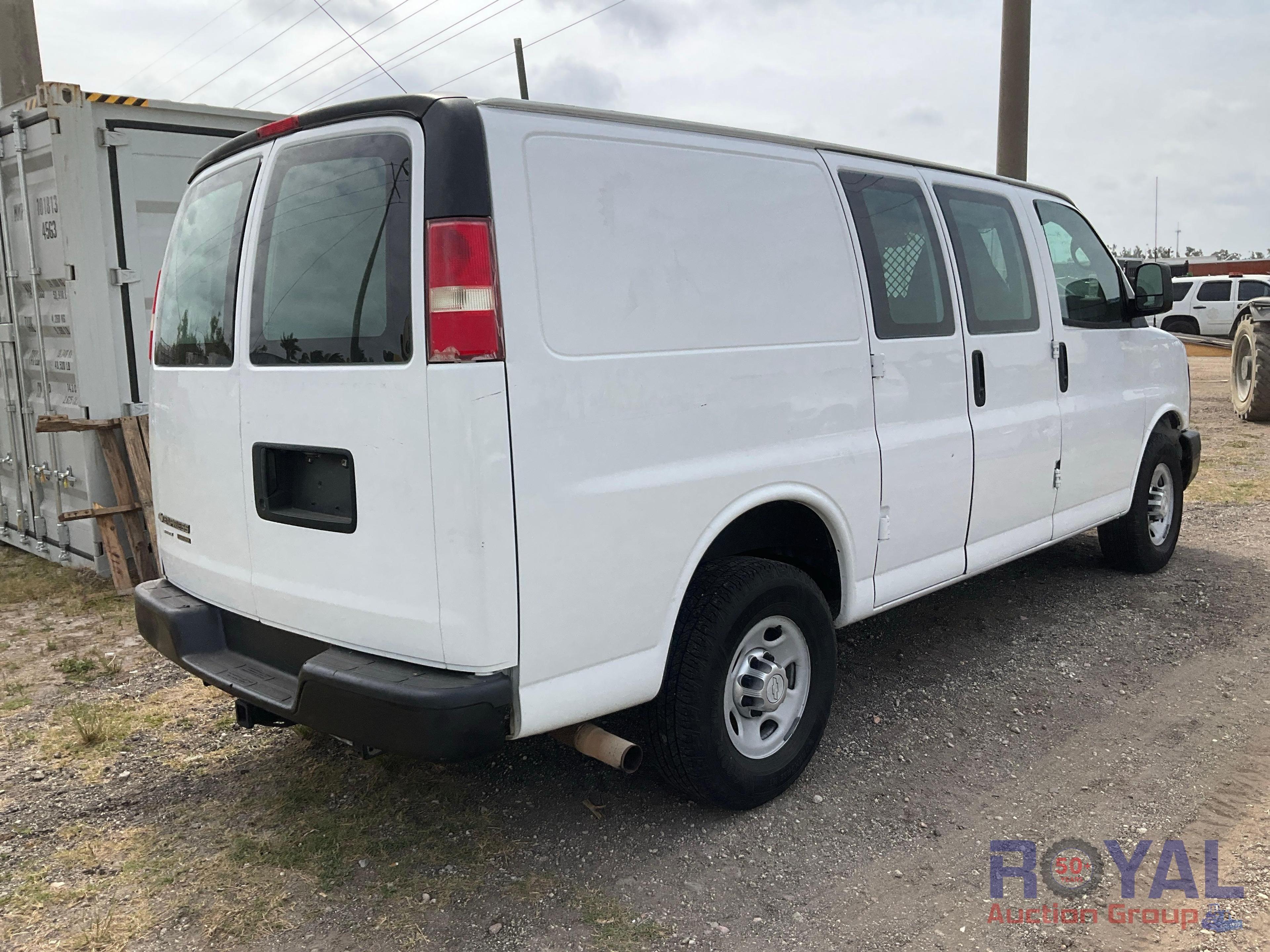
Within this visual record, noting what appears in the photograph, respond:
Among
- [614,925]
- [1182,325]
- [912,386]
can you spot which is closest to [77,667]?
[614,925]

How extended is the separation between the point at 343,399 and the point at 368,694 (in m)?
0.79

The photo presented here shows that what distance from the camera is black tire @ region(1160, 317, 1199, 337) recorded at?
23625mm

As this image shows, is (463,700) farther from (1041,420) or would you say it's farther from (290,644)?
(1041,420)

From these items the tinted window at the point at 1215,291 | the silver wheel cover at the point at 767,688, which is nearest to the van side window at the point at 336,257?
the silver wheel cover at the point at 767,688

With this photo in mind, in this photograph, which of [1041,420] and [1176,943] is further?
[1041,420]

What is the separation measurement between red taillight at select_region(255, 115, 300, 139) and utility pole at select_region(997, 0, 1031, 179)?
835 cm

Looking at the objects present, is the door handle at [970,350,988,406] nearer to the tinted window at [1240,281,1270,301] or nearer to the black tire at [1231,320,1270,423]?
the black tire at [1231,320,1270,423]

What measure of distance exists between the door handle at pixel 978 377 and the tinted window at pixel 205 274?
2822 millimetres

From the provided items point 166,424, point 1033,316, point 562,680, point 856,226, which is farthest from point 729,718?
point 1033,316

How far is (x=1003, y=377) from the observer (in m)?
4.44

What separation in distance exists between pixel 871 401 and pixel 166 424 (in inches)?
97.0

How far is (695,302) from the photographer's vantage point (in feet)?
10.2

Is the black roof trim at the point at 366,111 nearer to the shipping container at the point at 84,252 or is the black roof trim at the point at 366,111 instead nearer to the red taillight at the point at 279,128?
the red taillight at the point at 279,128

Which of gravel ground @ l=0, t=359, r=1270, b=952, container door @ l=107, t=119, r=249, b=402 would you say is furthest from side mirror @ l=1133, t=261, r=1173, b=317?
container door @ l=107, t=119, r=249, b=402
